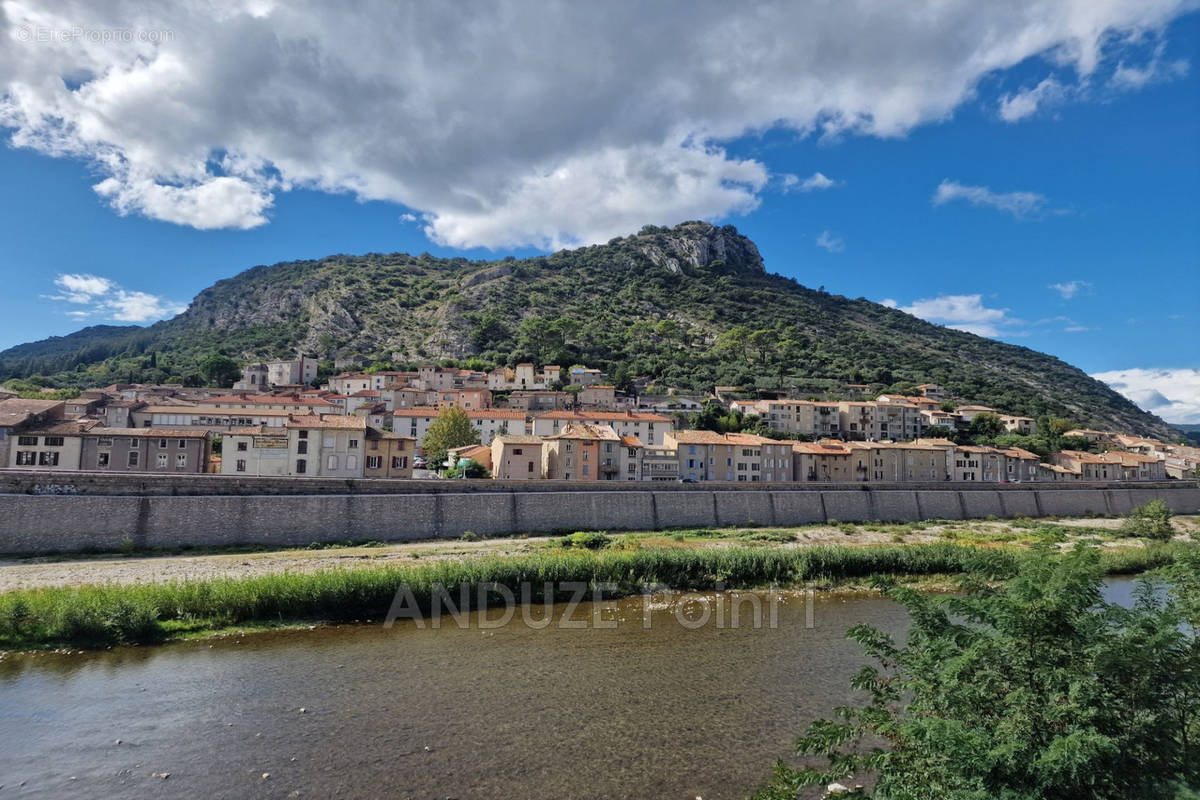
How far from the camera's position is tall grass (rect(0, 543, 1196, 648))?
66.2ft

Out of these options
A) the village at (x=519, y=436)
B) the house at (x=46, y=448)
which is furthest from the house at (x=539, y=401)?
the house at (x=46, y=448)

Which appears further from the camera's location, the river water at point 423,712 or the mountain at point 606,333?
the mountain at point 606,333

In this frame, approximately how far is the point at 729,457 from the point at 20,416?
171 feet

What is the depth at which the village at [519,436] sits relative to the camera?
4366 cm

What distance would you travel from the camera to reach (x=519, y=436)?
51844mm

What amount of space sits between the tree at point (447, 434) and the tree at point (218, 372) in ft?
178

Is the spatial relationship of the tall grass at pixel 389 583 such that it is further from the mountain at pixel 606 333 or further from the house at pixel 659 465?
the mountain at pixel 606 333

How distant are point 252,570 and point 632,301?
13813 centimetres

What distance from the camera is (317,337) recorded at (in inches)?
5389

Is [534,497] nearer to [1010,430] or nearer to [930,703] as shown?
[930,703]

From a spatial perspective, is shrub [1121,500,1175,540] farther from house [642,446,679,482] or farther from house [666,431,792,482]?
house [642,446,679,482]

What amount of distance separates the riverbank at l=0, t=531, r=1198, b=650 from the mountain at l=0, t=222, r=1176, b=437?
66.9 metres

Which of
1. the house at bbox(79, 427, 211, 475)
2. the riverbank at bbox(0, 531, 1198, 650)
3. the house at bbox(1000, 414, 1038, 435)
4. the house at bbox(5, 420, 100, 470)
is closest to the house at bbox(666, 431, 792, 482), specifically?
the riverbank at bbox(0, 531, 1198, 650)

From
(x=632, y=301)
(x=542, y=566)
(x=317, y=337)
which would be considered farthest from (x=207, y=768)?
(x=632, y=301)
